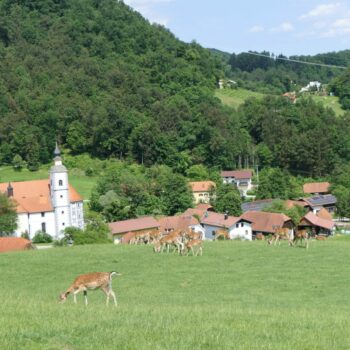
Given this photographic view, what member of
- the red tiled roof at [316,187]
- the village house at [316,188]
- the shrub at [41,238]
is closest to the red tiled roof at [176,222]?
the shrub at [41,238]

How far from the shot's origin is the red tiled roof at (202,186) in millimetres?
84188

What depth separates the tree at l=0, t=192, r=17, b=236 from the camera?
5241 centimetres

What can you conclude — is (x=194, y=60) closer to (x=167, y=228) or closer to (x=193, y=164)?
(x=193, y=164)

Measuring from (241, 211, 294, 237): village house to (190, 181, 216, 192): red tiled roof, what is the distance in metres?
21.6

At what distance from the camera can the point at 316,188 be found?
291ft

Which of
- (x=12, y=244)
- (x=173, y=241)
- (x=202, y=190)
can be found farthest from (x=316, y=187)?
(x=173, y=241)

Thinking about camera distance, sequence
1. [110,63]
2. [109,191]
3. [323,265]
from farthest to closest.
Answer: [110,63]
[109,191]
[323,265]

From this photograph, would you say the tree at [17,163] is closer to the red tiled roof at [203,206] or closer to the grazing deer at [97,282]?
the red tiled roof at [203,206]

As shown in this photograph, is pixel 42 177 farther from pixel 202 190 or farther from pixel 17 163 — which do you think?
pixel 202 190

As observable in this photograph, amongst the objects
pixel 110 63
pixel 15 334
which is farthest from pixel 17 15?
pixel 15 334

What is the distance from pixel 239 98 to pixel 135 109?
3791cm

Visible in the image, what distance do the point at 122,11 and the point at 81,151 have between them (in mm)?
60973

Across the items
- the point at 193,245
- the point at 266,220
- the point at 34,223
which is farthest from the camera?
the point at 34,223

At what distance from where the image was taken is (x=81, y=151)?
104 meters
